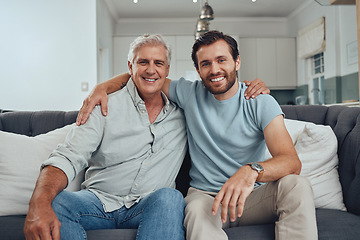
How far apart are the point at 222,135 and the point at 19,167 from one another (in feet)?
3.18

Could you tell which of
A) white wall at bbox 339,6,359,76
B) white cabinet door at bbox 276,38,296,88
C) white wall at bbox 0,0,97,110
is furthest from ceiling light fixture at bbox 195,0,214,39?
white cabinet door at bbox 276,38,296,88

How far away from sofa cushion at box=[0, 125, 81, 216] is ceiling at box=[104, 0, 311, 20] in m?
4.62

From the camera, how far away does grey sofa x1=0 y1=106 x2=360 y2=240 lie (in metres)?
1.39

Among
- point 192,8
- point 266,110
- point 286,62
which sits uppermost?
point 192,8

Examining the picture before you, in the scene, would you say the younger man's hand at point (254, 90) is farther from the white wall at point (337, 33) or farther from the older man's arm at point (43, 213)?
the white wall at point (337, 33)

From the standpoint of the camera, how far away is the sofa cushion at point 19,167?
5.24 ft

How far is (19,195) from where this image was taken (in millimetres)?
1609

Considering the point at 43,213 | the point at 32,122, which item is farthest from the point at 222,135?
the point at 32,122

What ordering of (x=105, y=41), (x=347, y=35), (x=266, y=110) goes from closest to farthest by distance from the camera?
(x=266, y=110) < (x=347, y=35) < (x=105, y=41)

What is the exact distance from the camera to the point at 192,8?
657 centimetres

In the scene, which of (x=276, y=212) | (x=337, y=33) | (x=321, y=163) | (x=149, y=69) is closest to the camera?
(x=276, y=212)

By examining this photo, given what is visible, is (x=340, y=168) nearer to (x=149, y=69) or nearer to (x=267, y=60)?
(x=149, y=69)

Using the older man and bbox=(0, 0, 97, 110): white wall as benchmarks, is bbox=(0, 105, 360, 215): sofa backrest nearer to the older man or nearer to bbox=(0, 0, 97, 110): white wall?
the older man

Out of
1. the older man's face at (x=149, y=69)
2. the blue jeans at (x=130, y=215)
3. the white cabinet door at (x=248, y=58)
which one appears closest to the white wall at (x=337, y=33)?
the white cabinet door at (x=248, y=58)
